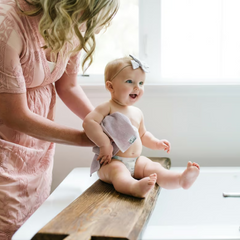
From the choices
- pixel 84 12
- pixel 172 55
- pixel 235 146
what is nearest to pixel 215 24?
pixel 172 55

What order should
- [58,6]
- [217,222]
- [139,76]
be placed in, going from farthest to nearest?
1. [217,222]
2. [139,76]
3. [58,6]

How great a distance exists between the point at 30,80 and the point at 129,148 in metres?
0.41

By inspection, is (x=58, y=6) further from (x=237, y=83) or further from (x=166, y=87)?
(x=237, y=83)

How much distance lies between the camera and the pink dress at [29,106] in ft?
3.45

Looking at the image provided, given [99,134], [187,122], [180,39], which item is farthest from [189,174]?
[180,39]

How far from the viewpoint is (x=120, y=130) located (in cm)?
120

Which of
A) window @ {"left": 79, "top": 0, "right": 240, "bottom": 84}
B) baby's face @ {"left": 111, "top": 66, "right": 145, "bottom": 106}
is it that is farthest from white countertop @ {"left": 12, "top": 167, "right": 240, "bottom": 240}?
window @ {"left": 79, "top": 0, "right": 240, "bottom": 84}

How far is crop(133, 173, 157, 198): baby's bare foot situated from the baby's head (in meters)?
0.30

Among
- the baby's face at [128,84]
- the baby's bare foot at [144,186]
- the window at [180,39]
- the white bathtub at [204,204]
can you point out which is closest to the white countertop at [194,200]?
the white bathtub at [204,204]

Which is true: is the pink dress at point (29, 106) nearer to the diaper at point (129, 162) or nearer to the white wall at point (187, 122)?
the diaper at point (129, 162)

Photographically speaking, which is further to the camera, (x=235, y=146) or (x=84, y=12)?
(x=235, y=146)

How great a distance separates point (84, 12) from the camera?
110 cm

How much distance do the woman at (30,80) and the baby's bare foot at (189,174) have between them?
33 cm

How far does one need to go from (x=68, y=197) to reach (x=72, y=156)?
552 mm
